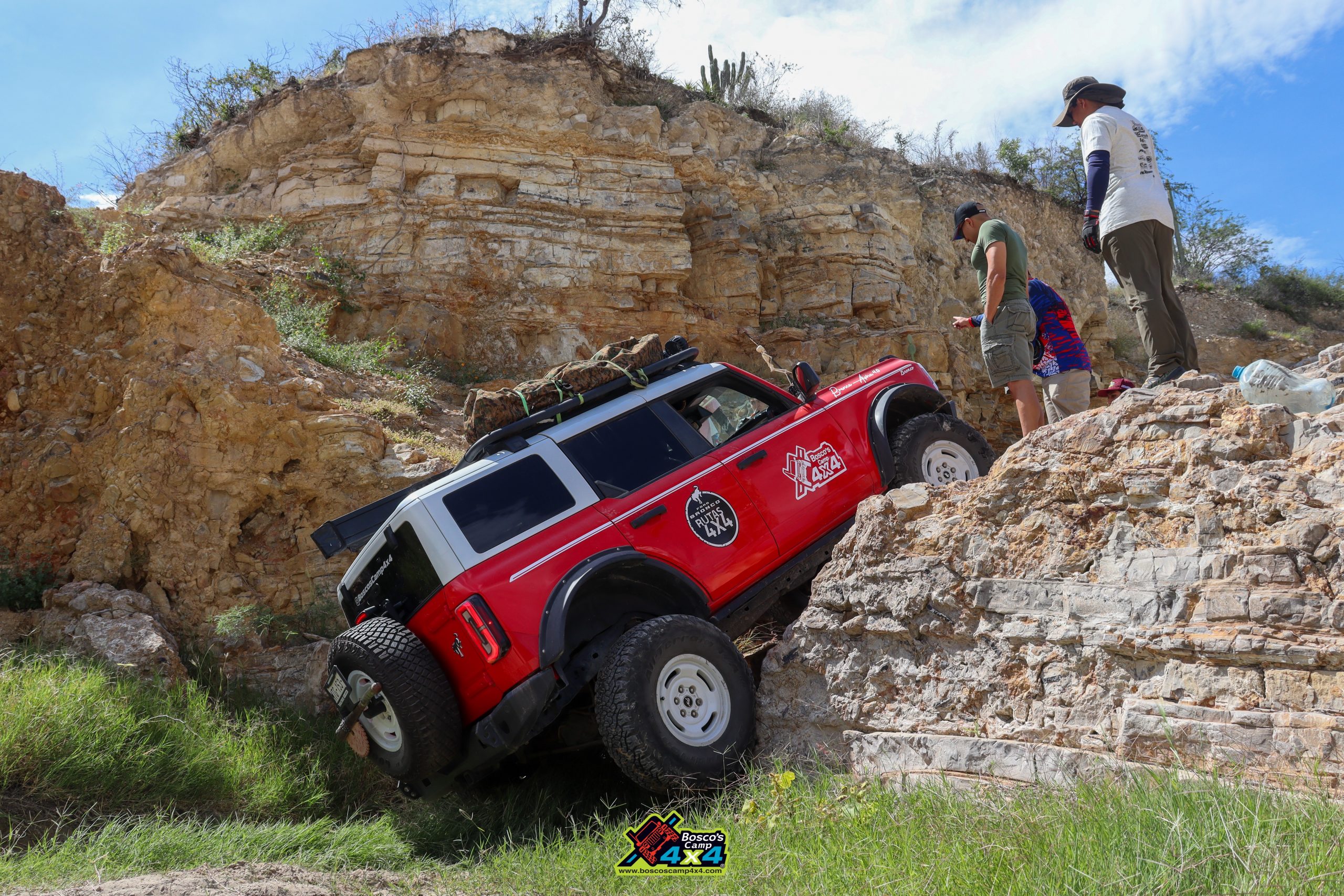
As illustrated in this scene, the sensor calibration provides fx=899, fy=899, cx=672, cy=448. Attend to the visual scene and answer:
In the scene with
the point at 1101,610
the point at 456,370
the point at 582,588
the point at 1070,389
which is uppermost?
the point at 456,370

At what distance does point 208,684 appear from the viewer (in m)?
6.62

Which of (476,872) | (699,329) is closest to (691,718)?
(476,872)

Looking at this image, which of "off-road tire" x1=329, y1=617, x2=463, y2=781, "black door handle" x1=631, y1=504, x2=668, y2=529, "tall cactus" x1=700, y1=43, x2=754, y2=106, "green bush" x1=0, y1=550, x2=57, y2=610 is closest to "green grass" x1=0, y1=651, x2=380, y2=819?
"green bush" x1=0, y1=550, x2=57, y2=610

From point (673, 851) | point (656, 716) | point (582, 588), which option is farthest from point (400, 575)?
point (673, 851)

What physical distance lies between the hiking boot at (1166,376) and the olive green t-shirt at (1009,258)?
119cm

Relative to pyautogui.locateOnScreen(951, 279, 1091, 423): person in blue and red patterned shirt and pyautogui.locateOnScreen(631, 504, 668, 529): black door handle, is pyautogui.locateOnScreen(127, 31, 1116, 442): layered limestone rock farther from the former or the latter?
pyautogui.locateOnScreen(631, 504, 668, 529): black door handle

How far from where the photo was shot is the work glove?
6.17 metres

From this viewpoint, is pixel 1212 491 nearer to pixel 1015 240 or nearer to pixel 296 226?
pixel 1015 240

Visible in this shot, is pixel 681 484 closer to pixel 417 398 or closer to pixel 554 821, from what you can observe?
pixel 554 821

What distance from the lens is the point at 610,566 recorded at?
4.98 metres

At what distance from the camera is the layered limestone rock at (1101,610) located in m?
3.52

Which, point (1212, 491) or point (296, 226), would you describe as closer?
point (1212, 491)

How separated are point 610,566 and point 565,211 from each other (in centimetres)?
962

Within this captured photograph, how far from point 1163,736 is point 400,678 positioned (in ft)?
11.7
